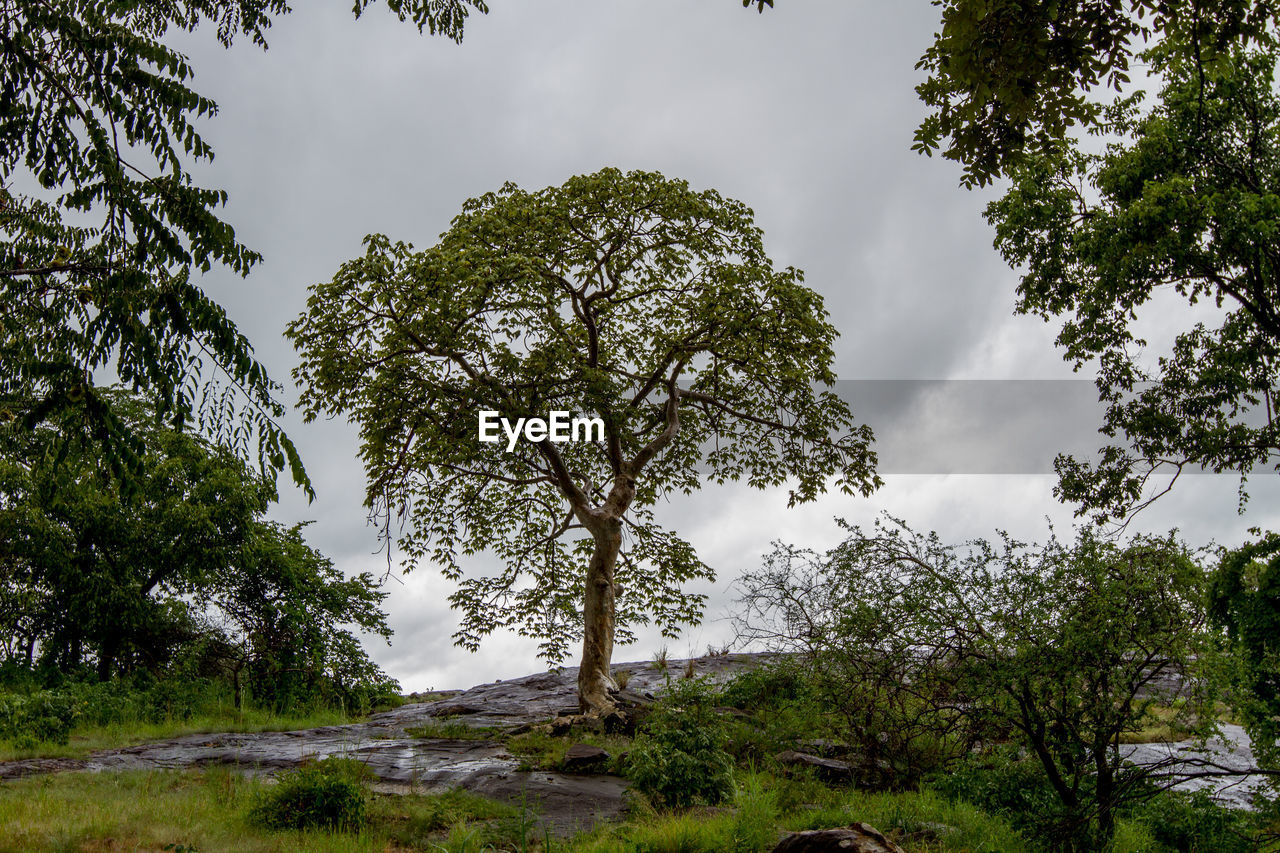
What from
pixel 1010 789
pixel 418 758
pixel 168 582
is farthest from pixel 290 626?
pixel 1010 789

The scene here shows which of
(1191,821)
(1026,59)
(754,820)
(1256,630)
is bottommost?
(1191,821)

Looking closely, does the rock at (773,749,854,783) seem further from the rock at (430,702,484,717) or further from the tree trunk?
the rock at (430,702,484,717)

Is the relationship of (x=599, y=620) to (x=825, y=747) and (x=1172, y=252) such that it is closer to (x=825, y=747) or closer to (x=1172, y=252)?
(x=825, y=747)

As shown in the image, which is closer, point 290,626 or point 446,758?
point 446,758

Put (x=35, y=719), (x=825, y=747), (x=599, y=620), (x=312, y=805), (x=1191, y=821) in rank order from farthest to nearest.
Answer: (x=599, y=620)
(x=35, y=719)
(x=825, y=747)
(x=1191, y=821)
(x=312, y=805)

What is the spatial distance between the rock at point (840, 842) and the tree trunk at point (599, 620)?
9.31 meters

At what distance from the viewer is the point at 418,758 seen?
1276cm

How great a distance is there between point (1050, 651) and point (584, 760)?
245 inches

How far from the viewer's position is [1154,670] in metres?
8.89

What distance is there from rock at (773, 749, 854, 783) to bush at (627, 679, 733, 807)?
1529 millimetres

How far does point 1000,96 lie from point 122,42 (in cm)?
768

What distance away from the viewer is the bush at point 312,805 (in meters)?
8.77

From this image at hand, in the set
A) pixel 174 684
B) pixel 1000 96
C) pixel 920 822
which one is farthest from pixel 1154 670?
pixel 174 684

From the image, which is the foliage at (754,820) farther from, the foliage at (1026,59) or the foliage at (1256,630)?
the foliage at (1026,59)
